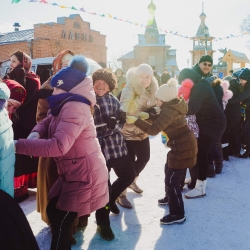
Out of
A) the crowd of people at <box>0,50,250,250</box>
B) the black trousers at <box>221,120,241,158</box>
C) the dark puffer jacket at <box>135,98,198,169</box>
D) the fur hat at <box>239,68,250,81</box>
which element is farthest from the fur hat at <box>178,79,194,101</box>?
the fur hat at <box>239,68,250,81</box>

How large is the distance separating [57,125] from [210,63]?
2.92m

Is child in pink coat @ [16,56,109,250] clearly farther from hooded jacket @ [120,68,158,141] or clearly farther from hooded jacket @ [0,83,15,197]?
hooded jacket @ [120,68,158,141]

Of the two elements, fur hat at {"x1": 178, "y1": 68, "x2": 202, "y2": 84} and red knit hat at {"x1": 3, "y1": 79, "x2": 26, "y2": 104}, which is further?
fur hat at {"x1": 178, "y1": 68, "x2": 202, "y2": 84}

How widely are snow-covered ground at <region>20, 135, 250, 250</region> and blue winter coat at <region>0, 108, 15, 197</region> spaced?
1.50 metres

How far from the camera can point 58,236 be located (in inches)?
85.1

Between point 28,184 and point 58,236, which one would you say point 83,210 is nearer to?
point 58,236

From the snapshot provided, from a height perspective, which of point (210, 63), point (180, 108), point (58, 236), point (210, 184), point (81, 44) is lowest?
point (210, 184)

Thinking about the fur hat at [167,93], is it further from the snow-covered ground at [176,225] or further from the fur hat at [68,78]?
the snow-covered ground at [176,225]

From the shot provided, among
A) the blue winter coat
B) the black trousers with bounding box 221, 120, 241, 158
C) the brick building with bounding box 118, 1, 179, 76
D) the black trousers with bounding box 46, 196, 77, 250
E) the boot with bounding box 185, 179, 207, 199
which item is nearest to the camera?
the blue winter coat

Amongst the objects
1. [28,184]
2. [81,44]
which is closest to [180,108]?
[28,184]

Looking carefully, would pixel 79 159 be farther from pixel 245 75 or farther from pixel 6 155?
pixel 245 75

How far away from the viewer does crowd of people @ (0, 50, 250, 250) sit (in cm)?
193

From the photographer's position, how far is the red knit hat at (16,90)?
3379 mm

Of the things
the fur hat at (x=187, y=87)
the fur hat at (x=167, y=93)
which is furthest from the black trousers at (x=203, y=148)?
the fur hat at (x=167, y=93)
